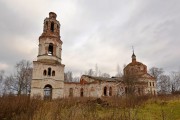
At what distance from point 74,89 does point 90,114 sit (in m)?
27.1

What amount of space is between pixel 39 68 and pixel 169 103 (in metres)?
19.1

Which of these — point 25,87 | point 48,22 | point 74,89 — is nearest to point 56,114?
point 48,22

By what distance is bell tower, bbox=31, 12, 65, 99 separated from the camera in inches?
1049

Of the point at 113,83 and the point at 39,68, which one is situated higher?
the point at 39,68

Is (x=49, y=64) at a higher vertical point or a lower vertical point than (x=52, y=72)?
higher

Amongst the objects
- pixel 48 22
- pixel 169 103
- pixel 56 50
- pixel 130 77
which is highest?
pixel 48 22

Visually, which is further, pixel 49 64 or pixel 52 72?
pixel 52 72

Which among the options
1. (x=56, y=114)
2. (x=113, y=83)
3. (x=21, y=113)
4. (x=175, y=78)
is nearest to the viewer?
(x=56, y=114)

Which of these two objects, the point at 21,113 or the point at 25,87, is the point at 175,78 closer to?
the point at 25,87

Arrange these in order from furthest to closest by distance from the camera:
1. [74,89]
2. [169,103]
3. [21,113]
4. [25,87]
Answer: [25,87] → [74,89] → [169,103] → [21,113]

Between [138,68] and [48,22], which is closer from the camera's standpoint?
[48,22]

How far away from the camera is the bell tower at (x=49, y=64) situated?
26650 millimetres

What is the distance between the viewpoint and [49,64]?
89.9 ft

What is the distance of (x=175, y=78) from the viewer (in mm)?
57938
